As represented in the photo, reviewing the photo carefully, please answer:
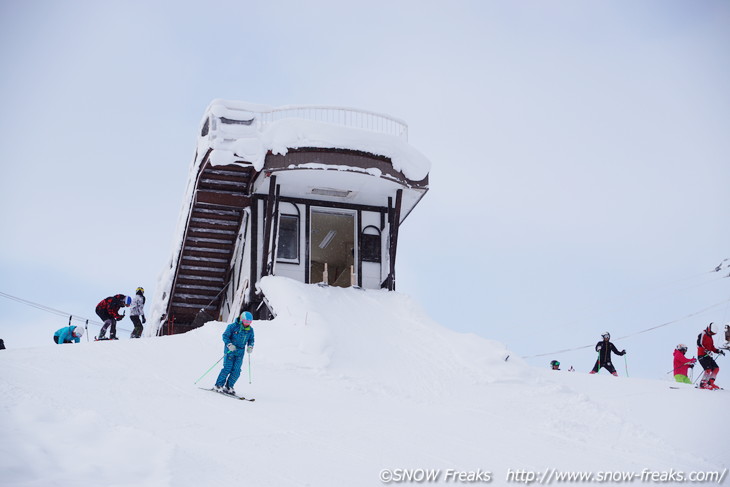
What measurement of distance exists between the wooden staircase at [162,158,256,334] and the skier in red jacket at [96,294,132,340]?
3597 millimetres

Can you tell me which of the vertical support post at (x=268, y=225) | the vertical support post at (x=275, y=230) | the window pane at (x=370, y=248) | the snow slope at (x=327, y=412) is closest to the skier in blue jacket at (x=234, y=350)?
the snow slope at (x=327, y=412)

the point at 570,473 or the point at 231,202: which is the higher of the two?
the point at 231,202

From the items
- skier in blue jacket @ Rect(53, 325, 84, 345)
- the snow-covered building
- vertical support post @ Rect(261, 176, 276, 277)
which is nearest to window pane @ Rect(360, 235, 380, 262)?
the snow-covered building

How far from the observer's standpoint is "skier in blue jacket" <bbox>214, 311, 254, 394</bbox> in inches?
478

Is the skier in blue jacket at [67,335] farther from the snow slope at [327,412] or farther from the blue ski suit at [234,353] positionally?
the blue ski suit at [234,353]

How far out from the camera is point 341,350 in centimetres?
1588

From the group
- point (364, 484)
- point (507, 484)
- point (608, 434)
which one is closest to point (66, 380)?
point (364, 484)

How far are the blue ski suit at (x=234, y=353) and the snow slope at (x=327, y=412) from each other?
0.49m

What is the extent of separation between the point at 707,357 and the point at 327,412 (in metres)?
9.35

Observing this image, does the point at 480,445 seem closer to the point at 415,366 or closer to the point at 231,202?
the point at 415,366

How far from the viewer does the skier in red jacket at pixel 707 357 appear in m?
16.2

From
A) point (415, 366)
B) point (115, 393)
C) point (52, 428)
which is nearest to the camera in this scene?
point (52, 428)

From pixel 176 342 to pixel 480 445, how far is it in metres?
8.29

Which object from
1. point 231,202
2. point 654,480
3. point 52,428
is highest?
point 231,202
